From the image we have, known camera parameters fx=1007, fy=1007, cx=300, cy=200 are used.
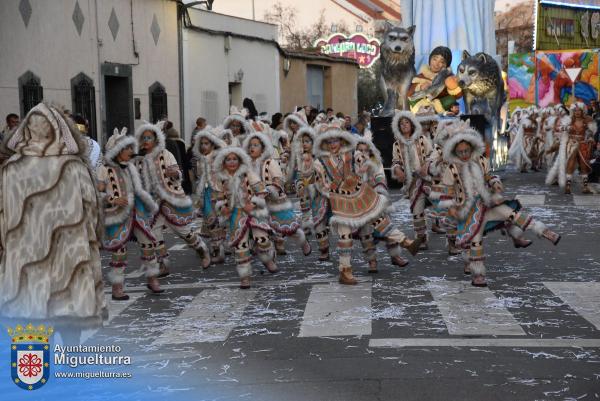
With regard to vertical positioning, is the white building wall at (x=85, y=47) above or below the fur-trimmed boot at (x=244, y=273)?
above

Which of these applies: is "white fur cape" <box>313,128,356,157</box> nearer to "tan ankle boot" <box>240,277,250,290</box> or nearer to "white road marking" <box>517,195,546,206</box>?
"tan ankle boot" <box>240,277,250,290</box>

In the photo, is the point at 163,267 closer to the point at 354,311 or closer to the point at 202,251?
the point at 202,251

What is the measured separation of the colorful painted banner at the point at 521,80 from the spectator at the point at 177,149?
31.0 meters

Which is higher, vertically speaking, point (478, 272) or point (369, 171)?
point (369, 171)

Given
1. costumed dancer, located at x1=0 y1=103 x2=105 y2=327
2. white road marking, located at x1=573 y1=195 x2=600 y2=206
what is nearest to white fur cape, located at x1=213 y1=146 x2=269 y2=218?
costumed dancer, located at x1=0 y1=103 x2=105 y2=327

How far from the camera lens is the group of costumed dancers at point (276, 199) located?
1023 cm

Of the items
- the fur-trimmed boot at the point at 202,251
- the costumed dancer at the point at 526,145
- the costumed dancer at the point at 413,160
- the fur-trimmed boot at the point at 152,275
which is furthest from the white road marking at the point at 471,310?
the costumed dancer at the point at 526,145

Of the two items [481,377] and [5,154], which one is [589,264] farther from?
[5,154]

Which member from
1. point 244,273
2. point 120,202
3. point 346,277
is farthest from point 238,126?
point 120,202

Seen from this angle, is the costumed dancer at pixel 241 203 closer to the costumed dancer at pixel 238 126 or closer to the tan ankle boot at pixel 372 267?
the tan ankle boot at pixel 372 267

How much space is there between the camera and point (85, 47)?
2127 centimetres

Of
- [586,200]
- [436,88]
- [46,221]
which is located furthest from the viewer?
[436,88]

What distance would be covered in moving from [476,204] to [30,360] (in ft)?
17.8

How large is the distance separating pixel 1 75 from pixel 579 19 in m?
43.3
